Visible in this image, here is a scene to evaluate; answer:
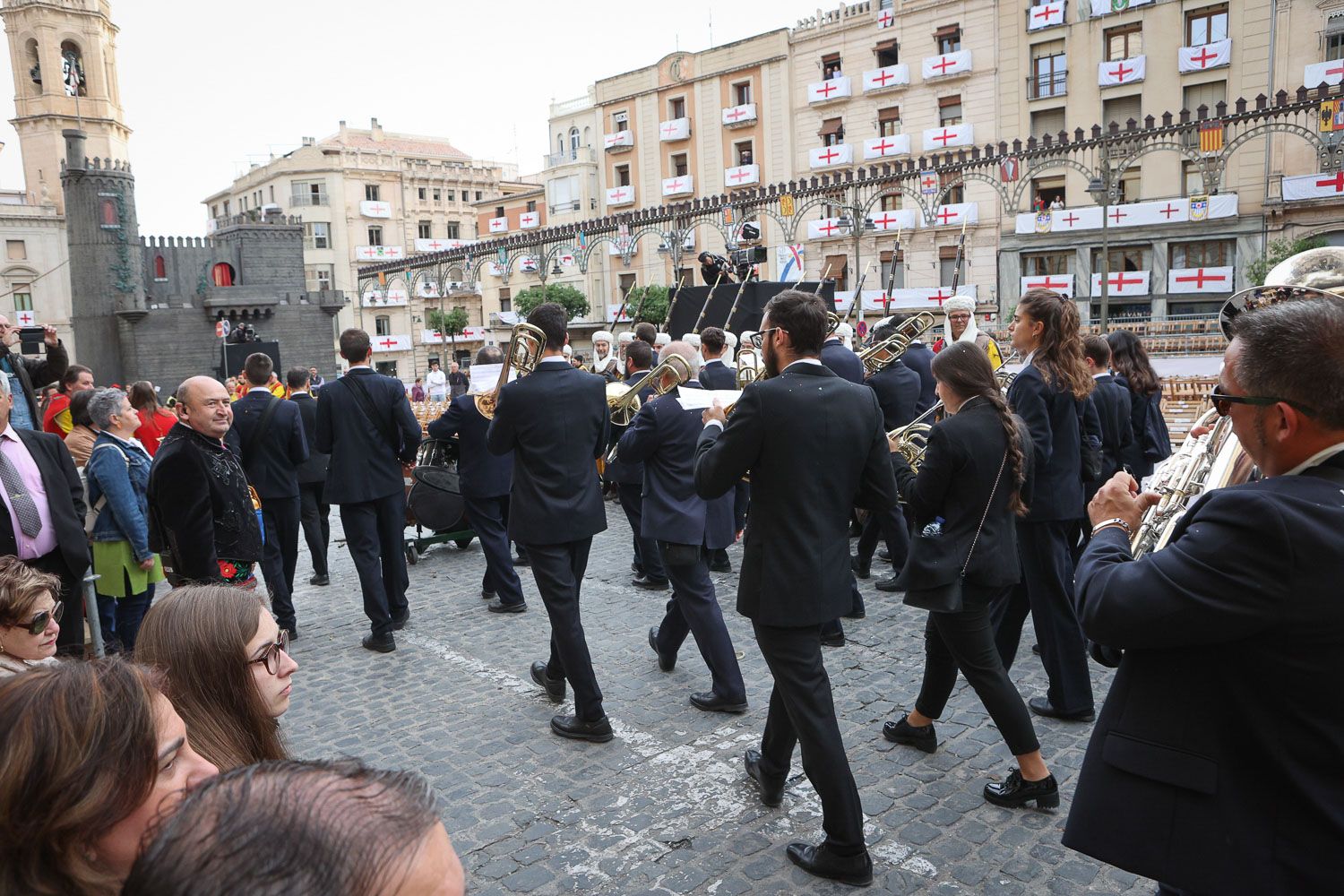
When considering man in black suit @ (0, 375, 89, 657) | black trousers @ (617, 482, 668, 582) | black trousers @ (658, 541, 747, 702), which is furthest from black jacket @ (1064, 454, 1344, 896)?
black trousers @ (617, 482, 668, 582)

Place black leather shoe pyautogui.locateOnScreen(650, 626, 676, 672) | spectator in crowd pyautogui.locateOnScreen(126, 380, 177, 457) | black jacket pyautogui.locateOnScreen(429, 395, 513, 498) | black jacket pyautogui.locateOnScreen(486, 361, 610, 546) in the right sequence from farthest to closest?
spectator in crowd pyautogui.locateOnScreen(126, 380, 177, 457) → black jacket pyautogui.locateOnScreen(429, 395, 513, 498) → black leather shoe pyautogui.locateOnScreen(650, 626, 676, 672) → black jacket pyautogui.locateOnScreen(486, 361, 610, 546)

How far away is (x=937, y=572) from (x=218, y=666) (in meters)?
2.68

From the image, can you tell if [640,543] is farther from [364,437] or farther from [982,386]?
[982,386]

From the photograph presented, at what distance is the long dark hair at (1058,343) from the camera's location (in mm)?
4426

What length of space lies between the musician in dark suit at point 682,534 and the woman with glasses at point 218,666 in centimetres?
289

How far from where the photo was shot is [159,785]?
1.21 meters

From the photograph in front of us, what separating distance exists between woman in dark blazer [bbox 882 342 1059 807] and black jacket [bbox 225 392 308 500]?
15.5 ft

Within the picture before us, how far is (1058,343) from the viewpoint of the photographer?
14.6 feet

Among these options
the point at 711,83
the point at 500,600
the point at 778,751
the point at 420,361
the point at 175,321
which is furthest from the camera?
the point at 420,361

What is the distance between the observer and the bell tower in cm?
5972

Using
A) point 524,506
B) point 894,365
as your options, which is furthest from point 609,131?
point 524,506

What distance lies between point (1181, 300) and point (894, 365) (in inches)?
1079

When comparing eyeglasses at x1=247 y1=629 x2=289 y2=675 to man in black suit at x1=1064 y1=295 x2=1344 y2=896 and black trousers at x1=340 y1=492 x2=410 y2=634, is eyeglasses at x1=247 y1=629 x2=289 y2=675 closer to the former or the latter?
man in black suit at x1=1064 y1=295 x2=1344 y2=896

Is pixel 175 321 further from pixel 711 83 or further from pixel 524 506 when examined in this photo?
pixel 524 506
